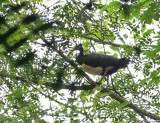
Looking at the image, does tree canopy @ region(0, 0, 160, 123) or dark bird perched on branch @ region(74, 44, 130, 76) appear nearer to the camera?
tree canopy @ region(0, 0, 160, 123)

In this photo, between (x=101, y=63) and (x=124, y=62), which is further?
(x=101, y=63)

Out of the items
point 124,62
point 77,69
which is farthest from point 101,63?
point 77,69

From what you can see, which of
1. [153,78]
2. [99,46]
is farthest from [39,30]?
[99,46]

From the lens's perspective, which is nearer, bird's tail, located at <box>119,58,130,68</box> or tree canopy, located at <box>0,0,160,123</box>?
tree canopy, located at <box>0,0,160,123</box>

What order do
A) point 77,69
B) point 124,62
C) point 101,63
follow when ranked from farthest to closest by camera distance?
point 101,63
point 124,62
point 77,69

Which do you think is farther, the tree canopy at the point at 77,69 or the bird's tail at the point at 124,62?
the bird's tail at the point at 124,62

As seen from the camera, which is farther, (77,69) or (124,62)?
(124,62)

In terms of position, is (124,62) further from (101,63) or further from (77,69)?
(77,69)

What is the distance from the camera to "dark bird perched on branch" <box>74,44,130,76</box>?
3761 millimetres

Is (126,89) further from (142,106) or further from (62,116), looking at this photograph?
(62,116)

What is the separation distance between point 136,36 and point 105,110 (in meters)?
1.13

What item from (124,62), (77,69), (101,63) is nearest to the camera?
(77,69)

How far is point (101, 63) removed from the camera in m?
3.90

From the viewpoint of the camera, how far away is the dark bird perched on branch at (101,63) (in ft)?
12.3
